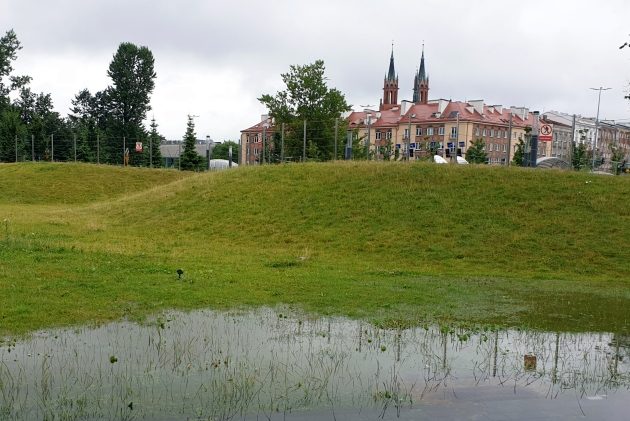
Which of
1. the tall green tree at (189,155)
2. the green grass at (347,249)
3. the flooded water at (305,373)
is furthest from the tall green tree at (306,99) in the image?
the flooded water at (305,373)

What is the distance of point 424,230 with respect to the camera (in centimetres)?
2019

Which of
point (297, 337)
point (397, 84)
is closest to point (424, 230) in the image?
point (297, 337)

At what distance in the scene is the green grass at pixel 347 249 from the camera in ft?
37.2

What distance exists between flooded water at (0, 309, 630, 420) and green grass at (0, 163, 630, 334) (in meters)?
1.00

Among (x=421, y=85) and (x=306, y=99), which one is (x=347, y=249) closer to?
(x=306, y=99)

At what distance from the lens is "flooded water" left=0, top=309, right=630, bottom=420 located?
6.64 metres

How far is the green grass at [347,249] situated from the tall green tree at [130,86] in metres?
61.7

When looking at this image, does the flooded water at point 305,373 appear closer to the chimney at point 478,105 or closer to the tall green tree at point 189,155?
the tall green tree at point 189,155

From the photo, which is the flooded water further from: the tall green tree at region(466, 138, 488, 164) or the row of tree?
the row of tree

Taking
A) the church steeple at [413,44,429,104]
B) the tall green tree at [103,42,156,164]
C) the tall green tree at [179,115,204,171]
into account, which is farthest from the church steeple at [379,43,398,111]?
the tall green tree at [179,115,204,171]

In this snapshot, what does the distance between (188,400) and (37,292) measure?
5.82 meters

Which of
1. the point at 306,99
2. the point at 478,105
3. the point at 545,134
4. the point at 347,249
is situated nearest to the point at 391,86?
the point at 478,105

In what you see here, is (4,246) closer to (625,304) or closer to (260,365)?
(260,365)

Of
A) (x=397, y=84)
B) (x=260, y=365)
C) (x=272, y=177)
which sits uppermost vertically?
(x=397, y=84)
